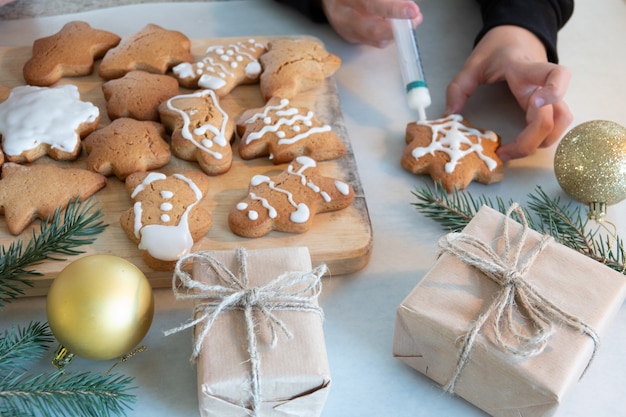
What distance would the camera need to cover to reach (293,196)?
1.11 meters

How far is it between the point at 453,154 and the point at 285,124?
297 millimetres

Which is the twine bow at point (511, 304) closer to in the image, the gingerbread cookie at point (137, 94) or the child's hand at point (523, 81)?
the child's hand at point (523, 81)

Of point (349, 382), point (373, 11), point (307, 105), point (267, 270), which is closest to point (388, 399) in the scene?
point (349, 382)

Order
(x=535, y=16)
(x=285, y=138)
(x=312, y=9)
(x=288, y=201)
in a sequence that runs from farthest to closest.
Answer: (x=312, y=9) < (x=535, y=16) < (x=285, y=138) < (x=288, y=201)

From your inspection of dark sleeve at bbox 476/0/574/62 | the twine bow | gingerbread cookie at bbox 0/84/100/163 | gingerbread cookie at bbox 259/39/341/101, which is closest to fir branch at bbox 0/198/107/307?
gingerbread cookie at bbox 0/84/100/163

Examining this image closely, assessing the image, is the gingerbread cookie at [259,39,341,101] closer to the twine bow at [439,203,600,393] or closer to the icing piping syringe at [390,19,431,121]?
the icing piping syringe at [390,19,431,121]

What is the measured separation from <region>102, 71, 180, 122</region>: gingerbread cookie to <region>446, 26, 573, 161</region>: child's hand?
21.5 inches

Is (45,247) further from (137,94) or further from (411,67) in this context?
(411,67)

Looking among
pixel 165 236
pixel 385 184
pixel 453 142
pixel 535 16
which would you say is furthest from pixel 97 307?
pixel 535 16

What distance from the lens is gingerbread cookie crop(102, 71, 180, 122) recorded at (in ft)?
4.08

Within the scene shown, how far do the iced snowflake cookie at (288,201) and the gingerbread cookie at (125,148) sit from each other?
18 cm

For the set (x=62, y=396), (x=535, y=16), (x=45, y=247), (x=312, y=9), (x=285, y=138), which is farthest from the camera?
(x=312, y=9)

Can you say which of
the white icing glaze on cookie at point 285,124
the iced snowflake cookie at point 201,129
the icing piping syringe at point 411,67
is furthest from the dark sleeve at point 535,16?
the iced snowflake cookie at point 201,129

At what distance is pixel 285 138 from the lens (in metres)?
1.20
